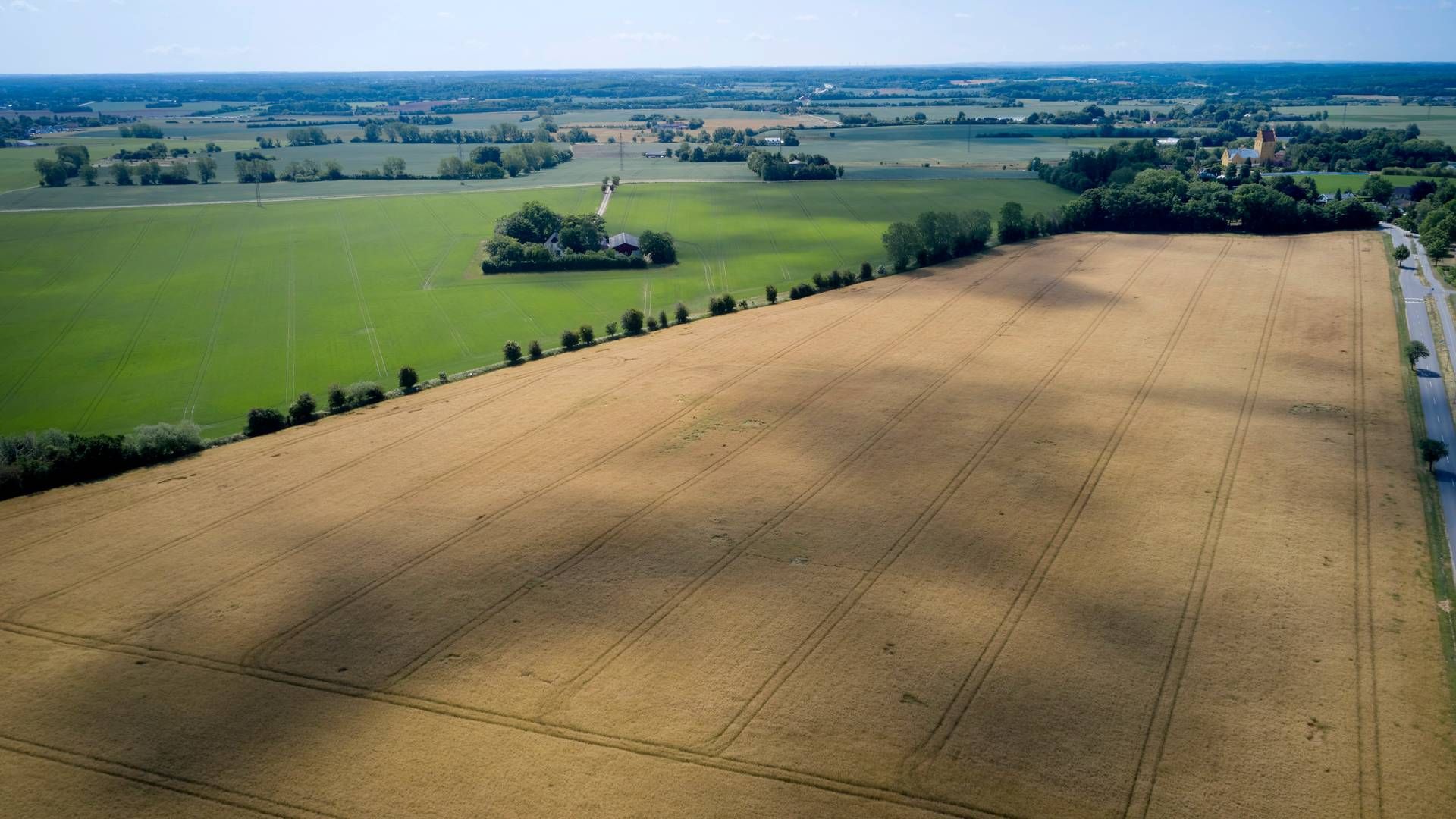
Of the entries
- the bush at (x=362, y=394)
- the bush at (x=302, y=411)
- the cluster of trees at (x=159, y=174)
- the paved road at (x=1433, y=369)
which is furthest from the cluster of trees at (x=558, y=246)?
the cluster of trees at (x=159, y=174)

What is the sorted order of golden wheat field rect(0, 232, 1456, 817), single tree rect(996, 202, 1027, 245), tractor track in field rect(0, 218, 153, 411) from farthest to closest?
single tree rect(996, 202, 1027, 245)
tractor track in field rect(0, 218, 153, 411)
golden wheat field rect(0, 232, 1456, 817)

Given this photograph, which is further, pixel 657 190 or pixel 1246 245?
pixel 657 190

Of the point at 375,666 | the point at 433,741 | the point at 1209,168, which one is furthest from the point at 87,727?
the point at 1209,168

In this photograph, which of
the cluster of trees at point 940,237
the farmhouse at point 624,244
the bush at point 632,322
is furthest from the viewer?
the farmhouse at point 624,244

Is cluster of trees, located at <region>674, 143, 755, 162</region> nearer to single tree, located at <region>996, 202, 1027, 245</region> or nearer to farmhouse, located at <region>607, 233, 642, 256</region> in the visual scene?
single tree, located at <region>996, 202, 1027, 245</region>

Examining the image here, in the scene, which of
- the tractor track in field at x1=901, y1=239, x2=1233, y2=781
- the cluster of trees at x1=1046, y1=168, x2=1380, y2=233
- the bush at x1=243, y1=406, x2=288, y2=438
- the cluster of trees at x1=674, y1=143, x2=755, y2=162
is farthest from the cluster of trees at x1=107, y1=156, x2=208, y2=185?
the tractor track in field at x1=901, y1=239, x2=1233, y2=781

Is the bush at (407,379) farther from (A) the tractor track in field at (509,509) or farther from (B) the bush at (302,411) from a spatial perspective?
(A) the tractor track in field at (509,509)

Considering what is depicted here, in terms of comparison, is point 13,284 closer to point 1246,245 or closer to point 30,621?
point 30,621
